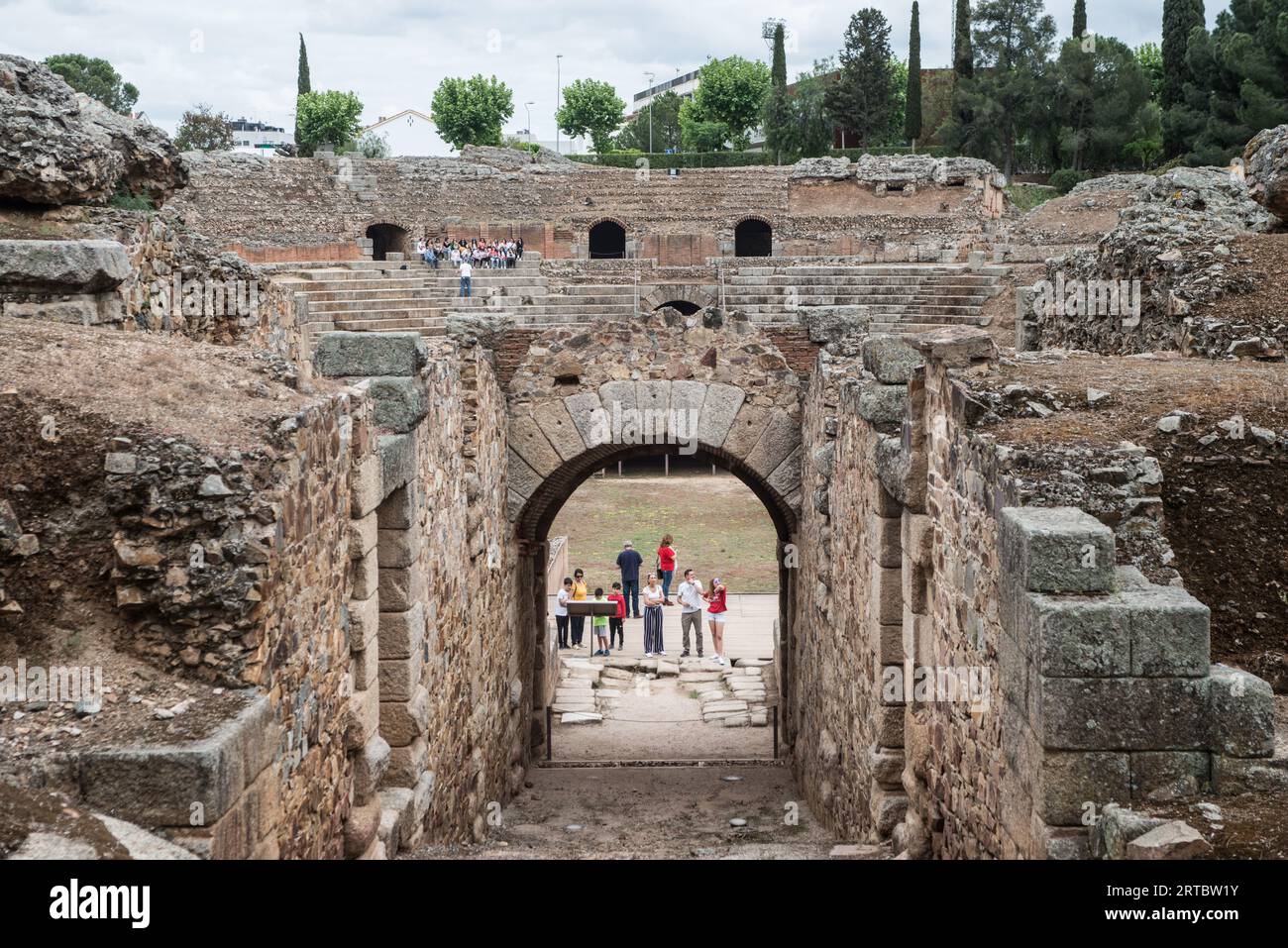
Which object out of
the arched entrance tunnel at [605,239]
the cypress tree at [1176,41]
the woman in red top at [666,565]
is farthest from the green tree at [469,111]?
the woman in red top at [666,565]

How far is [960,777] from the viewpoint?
6.20 metres

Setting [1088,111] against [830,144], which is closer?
[1088,111]

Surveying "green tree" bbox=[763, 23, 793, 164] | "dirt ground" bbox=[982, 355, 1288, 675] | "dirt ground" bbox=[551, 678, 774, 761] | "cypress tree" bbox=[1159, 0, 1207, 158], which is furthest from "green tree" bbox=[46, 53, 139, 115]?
"dirt ground" bbox=[982, 355, 1288, 675]

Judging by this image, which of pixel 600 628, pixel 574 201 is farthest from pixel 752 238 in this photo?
pixel 600 628

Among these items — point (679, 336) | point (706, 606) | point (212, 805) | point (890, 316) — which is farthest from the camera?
point (890, 316)

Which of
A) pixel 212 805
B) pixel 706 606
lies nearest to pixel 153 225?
pixel 212 805

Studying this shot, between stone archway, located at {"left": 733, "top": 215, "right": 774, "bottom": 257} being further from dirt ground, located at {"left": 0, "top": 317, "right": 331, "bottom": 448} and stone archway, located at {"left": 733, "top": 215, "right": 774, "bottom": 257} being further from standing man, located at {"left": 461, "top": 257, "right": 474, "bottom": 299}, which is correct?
dirt ground, located at {"left": 0, "top": 317, "right": 331, "bottom": 448}

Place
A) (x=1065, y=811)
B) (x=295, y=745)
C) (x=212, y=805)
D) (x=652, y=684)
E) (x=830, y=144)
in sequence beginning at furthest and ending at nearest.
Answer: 1. (x=830, y=144)
2. (x=652, y=684)
3. (x=295, y=745)
4. (x=1065, y=811)
5. (x=212, y=805)

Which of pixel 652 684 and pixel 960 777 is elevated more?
pixel 960 777

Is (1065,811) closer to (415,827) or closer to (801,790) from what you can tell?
(415,827)

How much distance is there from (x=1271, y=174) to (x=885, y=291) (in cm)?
1182

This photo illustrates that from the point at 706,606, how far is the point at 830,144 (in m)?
33.2

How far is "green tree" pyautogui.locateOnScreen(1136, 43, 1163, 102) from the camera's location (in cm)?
4797

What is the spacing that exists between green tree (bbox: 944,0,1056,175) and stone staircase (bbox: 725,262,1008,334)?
18682 mm
